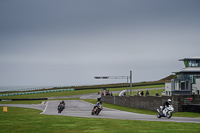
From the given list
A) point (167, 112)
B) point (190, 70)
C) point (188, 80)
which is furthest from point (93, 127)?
point (190, 70)

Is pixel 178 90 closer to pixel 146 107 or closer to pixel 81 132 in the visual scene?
pixel 146 107

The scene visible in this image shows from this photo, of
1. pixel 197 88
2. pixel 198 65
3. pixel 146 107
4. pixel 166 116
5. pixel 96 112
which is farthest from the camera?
pixel 198 65

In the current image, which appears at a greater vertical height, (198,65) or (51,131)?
(198,65)

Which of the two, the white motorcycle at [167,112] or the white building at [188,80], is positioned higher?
the white building at [188,80]

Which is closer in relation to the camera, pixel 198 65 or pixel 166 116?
pixel 166 116

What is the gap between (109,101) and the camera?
59.5 metres

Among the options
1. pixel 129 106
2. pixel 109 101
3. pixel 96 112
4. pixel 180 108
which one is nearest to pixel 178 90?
pixel 109 101

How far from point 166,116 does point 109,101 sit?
112 feet

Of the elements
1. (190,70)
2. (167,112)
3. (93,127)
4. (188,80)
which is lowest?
(93,127)

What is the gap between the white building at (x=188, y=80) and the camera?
63.7 metres

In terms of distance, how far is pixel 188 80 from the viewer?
64000 millimetres

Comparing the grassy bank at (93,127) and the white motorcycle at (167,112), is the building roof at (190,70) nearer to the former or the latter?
the white motorcycle at (167,112)

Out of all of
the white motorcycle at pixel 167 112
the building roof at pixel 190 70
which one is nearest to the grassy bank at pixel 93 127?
the white motorcycle at pixel 167 112

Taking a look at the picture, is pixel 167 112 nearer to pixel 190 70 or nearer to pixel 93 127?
pixel 93 127
